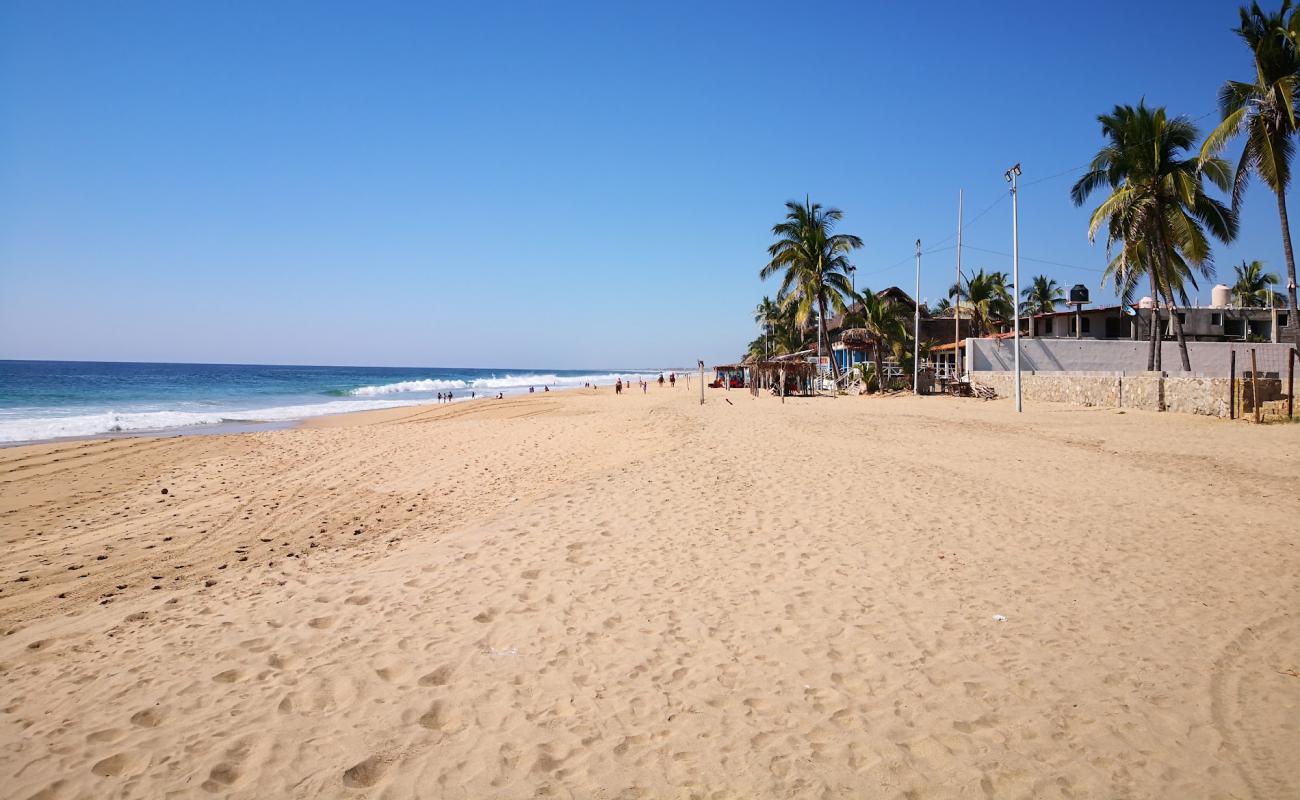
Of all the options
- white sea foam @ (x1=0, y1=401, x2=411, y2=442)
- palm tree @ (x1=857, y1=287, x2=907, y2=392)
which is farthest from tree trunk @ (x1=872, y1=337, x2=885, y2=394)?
white sea foam @ (x1=0, y1=401, x2=411, y2=442)

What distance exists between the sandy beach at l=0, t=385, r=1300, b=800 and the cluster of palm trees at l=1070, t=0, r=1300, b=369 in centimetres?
1682

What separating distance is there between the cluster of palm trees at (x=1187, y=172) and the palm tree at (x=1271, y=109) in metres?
0.03

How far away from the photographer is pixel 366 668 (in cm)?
397

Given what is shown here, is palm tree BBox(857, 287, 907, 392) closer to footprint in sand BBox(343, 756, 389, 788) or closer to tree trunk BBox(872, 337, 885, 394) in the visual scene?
tree trunk BBox(872, 337, 885, 394)

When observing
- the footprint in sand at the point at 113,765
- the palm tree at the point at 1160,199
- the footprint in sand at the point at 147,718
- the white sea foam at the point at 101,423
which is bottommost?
the footprint in sand at the point at 113,765

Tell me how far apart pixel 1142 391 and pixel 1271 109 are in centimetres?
959

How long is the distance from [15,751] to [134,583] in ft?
Answer: 10.3

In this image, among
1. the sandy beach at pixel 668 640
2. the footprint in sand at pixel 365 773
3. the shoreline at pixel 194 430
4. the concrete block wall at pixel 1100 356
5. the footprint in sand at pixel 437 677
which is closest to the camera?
the footprint in sand at pixel 365 773

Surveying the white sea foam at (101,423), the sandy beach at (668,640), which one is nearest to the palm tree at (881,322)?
the sandy beach at (668,640)

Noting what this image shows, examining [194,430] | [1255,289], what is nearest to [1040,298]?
[1255,289]

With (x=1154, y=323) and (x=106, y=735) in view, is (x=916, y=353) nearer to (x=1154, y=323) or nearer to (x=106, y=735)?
(x=1154, y=323)

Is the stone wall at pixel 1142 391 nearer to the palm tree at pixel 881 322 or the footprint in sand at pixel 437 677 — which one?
the palm tree at pixel 881 322

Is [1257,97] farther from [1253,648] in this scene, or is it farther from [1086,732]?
[1086,732]

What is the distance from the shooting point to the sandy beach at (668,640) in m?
3.06
